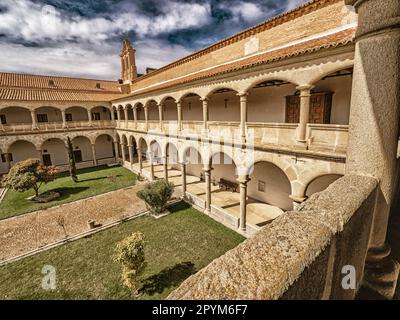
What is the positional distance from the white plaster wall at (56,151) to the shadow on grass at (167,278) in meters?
24.2

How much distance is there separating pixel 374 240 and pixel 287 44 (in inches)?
377

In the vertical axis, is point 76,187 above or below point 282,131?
below

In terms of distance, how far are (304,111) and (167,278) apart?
801 cm

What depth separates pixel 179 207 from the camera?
14102 millimetres

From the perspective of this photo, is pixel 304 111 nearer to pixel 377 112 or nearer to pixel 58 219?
pixel 377 112

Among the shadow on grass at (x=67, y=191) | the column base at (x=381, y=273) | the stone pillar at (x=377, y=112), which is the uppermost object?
the stone pillar at (x=377, y=112)

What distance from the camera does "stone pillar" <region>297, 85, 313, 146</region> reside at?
7.25 metres

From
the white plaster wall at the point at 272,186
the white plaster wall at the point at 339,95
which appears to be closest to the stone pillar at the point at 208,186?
the white plaster wall at the point at 272,186

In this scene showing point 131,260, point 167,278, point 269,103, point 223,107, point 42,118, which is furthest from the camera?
point 42,118

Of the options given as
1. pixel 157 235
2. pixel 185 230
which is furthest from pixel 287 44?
pixel 157 235

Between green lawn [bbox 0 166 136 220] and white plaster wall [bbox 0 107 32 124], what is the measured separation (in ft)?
26.1

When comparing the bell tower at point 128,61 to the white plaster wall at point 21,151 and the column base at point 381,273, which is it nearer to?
the white plaster wall at point 21,151

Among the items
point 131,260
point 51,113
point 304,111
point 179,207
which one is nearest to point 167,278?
point 131,260

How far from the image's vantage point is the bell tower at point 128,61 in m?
28.2
